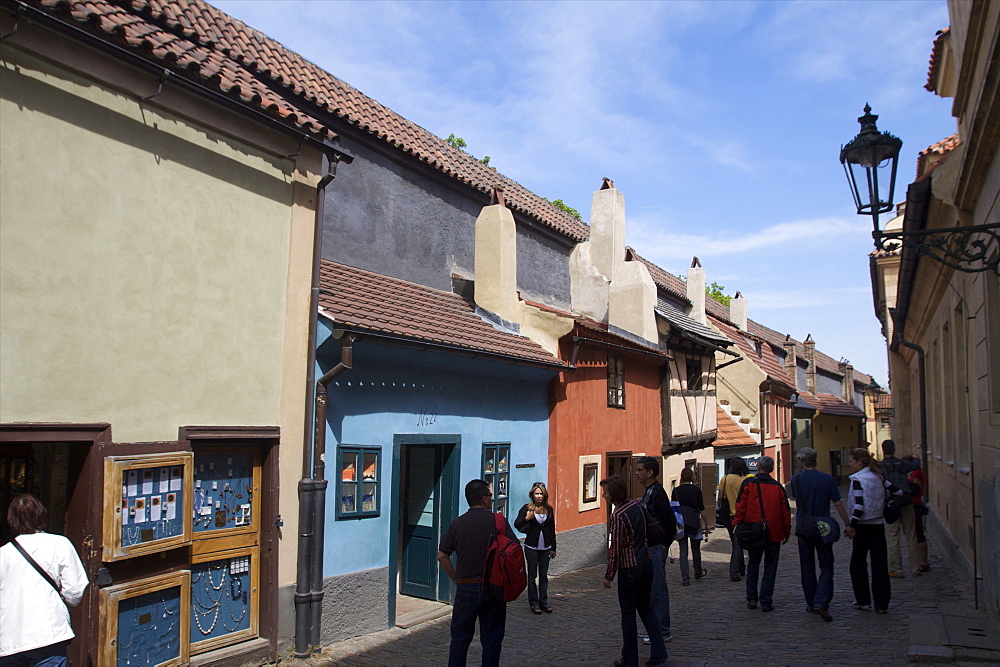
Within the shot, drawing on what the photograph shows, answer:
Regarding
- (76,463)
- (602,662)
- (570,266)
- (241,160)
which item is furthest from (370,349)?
(570,266)

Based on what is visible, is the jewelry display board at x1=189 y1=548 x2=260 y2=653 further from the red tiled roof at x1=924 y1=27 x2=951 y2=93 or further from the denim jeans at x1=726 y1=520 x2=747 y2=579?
the red tiled roof at x1=924 y1=27 x2=951 y2=93

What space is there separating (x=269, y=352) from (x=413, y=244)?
5288mm

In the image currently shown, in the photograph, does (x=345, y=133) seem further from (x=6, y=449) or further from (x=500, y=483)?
(x=6, y=449)

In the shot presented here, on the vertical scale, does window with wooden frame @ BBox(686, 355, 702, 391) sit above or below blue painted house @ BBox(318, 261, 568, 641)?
above

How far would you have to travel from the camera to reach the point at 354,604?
28.2 feet

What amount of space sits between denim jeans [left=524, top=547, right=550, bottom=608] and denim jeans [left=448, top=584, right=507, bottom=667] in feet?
12.6

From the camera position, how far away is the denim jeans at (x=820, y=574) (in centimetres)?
862

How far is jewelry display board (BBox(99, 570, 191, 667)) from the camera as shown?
600 centimetres

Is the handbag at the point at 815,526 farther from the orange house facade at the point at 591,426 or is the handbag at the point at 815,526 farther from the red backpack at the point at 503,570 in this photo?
the orange house facade at the point at 591,426

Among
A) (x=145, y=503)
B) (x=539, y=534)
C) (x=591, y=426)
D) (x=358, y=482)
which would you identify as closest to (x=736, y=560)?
(x=539, y=534)

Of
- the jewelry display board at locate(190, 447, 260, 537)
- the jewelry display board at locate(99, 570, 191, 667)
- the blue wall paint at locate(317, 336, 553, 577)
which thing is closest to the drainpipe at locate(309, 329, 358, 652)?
the blue wall paint at locate(317, 336, 553, 577)

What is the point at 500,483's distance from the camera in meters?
11.7

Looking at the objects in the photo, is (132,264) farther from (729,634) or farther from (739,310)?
(739,310)

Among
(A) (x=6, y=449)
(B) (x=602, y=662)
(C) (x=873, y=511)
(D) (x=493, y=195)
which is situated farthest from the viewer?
(D) (x=493, y=195)
